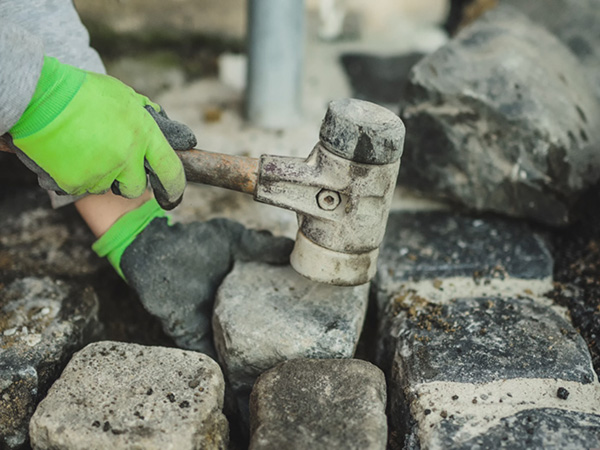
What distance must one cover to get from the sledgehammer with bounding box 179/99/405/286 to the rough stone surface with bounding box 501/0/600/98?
1491 mm

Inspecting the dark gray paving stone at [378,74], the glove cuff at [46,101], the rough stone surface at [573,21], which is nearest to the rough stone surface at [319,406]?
the glove cuff at [46,101]

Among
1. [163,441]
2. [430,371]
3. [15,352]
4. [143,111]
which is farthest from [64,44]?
[430,371]

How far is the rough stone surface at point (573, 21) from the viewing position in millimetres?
2480

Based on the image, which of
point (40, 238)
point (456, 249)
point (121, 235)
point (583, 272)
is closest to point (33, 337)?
point (121, 235)

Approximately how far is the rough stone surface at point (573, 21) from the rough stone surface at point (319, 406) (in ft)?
5.83

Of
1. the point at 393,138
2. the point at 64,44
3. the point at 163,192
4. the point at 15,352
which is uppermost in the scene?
the point at 393,138

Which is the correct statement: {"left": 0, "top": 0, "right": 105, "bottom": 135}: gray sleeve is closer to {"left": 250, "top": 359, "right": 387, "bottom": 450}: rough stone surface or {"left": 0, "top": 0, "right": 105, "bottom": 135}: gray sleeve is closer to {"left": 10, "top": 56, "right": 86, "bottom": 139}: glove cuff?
{"left": 10, "top": 56, "right": 86, "bottom": 139}: glove cuff

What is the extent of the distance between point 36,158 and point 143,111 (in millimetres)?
250

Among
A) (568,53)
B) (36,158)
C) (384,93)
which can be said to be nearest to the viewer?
(36,158)

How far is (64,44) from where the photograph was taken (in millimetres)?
1629

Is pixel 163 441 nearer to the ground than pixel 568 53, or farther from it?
nearer to the ground

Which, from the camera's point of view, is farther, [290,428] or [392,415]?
[392,415]

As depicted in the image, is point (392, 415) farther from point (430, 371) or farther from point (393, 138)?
point (393, 138)

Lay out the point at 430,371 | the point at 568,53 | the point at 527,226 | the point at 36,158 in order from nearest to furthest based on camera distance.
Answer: the point at 36,158 < the point at 430,371 < the point at 527,226 < the point at 568,53
